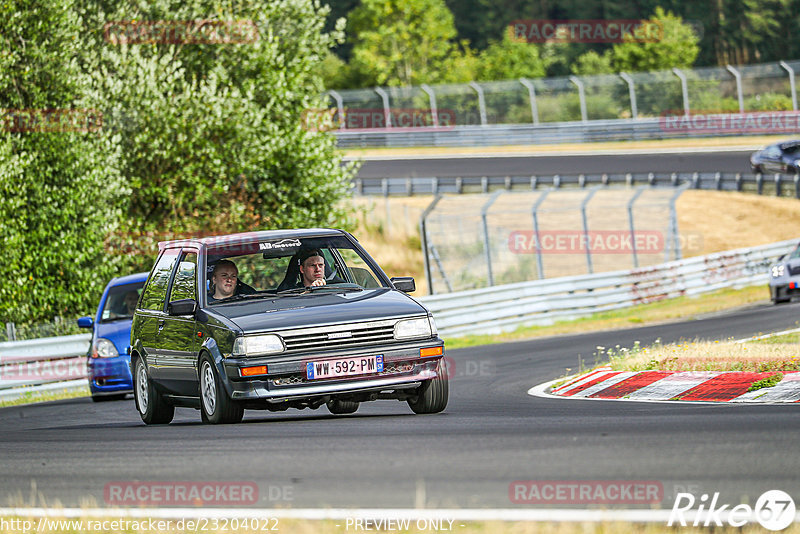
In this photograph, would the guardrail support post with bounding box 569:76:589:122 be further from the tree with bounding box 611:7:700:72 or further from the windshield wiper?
the windshield wiper

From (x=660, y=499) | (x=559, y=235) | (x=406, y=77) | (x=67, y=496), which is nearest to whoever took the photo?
(x=660, y=499)

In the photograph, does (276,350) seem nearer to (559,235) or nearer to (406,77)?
(559,235)

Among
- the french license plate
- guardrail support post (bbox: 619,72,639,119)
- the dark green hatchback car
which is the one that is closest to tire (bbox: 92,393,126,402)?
the dark green hatchback car

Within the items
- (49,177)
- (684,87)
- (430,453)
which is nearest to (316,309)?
(430,453)

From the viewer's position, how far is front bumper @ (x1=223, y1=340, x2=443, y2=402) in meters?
9.01

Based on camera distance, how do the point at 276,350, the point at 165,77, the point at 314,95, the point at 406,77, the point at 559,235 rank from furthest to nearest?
the point at 406,77
the point at 559,235
the point at 314,95
the point at 165,77
the point at 276,350

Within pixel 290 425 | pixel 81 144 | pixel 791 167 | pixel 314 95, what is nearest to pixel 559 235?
pixel 791 167

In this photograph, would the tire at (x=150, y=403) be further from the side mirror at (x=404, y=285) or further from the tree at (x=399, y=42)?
the tree at (x=399, y=42)

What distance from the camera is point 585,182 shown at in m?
45.2

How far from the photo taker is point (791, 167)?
→ 43.0 metres

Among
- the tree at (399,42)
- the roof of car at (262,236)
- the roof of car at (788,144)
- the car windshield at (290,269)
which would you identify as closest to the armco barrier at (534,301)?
the roof of car at (262,236)

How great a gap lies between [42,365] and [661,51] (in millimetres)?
60953

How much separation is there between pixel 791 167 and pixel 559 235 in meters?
9.11

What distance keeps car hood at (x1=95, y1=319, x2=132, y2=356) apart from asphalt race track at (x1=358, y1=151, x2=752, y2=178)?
34151 millimetres
